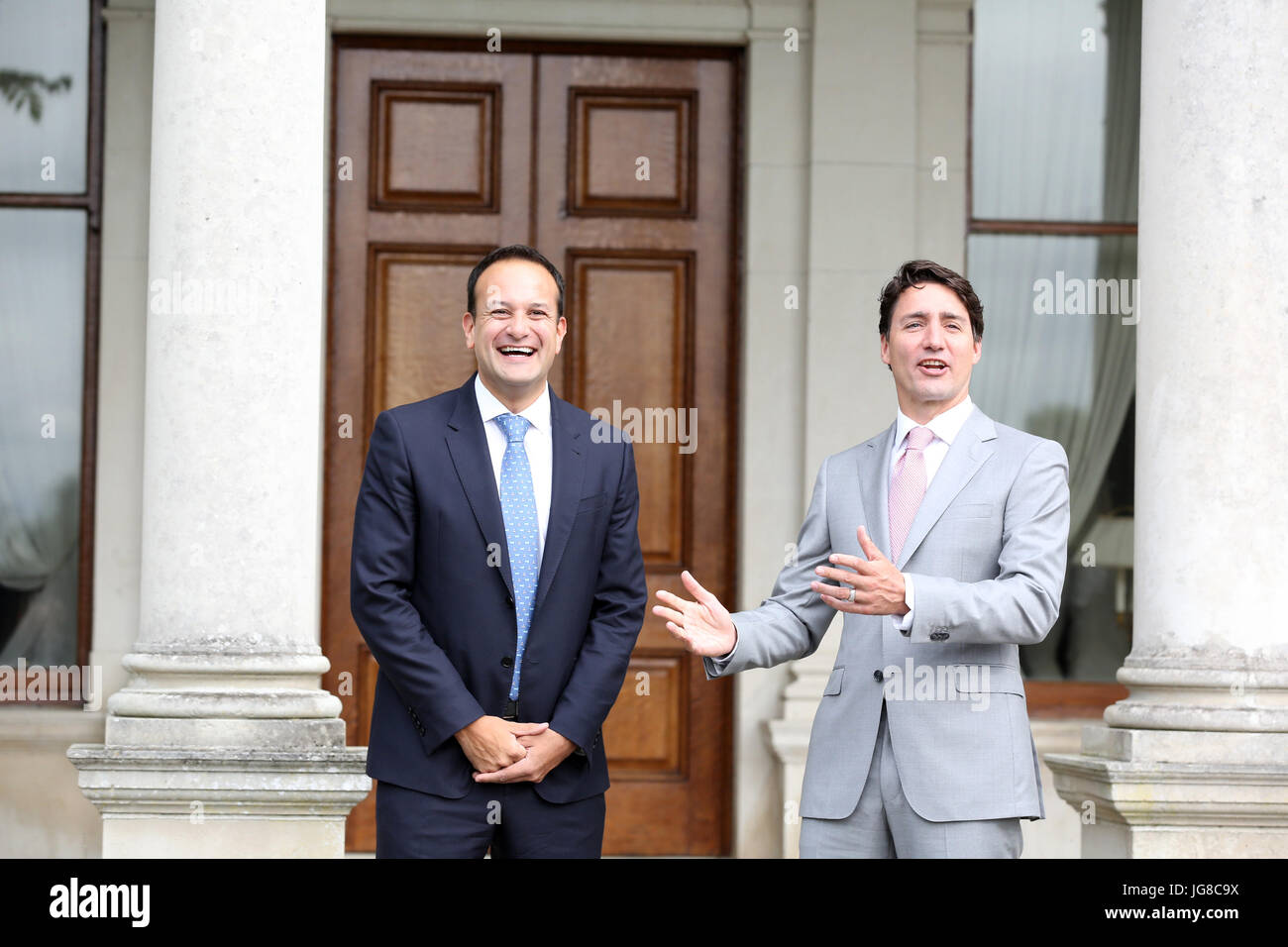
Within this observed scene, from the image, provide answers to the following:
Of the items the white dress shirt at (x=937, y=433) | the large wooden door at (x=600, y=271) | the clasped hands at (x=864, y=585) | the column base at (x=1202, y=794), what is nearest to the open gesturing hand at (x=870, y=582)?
the clasped hands at (x=864, y=585)

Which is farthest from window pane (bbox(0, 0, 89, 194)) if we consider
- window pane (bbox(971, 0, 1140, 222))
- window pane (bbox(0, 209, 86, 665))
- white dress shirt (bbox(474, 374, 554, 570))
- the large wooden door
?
white dress shirt (bbox(474, 374, 554, 570))

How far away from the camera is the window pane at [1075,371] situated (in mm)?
8156

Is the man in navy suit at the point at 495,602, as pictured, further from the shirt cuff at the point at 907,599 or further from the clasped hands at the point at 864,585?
the shirt cuff at the point at 907,599

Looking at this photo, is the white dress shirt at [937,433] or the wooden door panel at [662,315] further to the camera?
the wooden door panel at [662,315]

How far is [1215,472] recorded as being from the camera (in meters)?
5.59

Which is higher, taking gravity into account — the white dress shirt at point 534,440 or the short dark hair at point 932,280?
the short dark hair at point 932,280

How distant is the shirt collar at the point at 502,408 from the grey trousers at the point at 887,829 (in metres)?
1.11

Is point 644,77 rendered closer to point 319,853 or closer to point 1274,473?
point 1274,473

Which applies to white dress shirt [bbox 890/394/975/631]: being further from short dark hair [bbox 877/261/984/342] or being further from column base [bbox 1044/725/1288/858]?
column base [bbox 1044/725/1288/858]

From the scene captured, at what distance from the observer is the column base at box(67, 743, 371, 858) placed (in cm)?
501

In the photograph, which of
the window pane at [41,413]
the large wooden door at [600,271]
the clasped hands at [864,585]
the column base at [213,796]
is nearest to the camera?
the clasped hands at [864,585]

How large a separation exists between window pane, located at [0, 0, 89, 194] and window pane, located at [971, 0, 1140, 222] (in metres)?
4.48

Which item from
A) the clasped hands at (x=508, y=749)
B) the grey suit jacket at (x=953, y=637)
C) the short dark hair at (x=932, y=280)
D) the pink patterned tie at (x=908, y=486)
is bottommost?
the clasped hands at (x=508, y=749)
